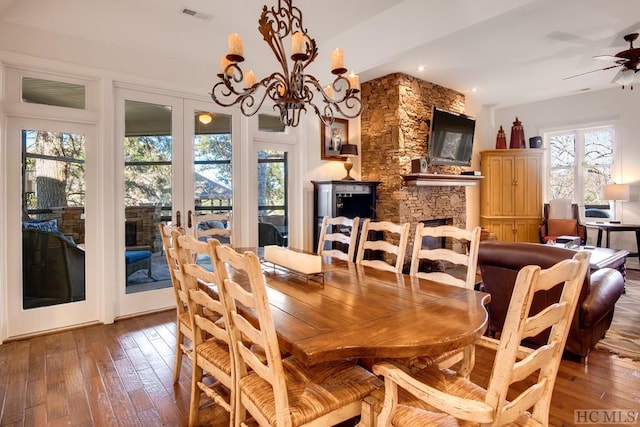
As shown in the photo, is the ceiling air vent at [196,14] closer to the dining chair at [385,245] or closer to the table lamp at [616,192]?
the dining chair at [385,245]

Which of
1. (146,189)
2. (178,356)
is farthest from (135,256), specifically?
(178,356)

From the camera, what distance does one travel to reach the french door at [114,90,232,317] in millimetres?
3707

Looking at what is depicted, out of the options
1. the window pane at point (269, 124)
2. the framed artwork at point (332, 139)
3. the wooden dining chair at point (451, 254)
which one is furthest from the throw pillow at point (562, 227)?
the wooden dining chair at point (451, 254)

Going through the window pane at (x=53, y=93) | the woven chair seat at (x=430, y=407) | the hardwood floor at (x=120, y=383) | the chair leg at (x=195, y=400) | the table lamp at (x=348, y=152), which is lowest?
the hardwood floor at (x=120, y=383)

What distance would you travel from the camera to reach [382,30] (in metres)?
4.26

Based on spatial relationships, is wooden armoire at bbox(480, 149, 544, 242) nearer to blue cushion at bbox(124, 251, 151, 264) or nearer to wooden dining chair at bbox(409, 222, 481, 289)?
wooden dining chair at bbox(409, 222, 481, 289)

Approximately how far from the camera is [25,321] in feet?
10.5

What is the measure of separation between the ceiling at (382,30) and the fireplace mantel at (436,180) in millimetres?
1504

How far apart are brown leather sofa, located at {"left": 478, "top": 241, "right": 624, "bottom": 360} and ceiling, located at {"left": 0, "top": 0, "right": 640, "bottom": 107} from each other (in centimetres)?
217

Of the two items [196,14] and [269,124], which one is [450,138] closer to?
[269,124]

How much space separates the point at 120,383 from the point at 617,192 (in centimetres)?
706

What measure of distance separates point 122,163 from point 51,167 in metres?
0.59

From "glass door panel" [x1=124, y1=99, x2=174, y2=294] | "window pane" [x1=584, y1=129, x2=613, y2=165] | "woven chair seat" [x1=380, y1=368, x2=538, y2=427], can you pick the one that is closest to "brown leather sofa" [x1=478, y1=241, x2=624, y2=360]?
"woven chair seat" [x1=380, y1=368, x2=538, y2=427]

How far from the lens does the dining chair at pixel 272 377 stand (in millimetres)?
1234
